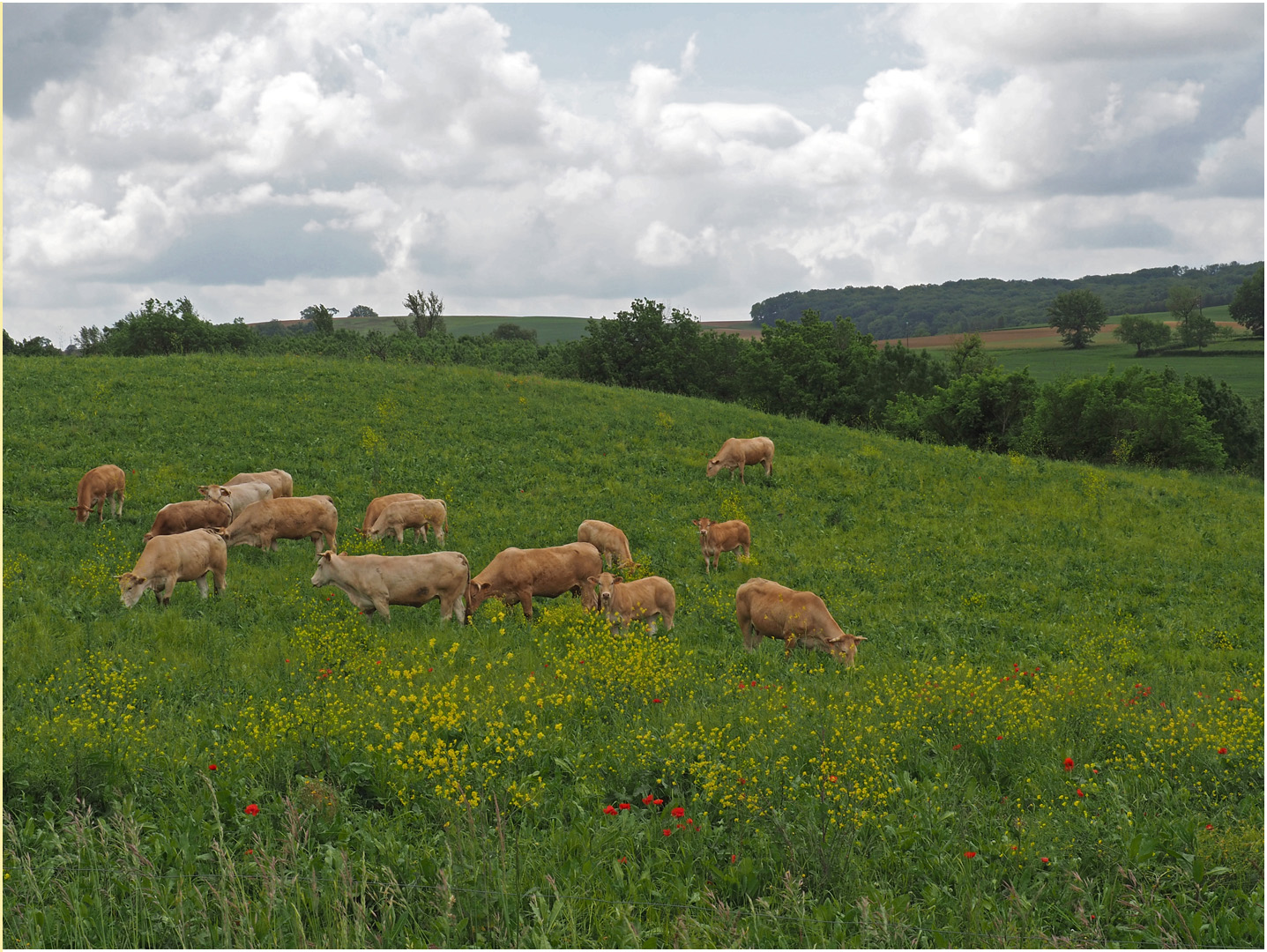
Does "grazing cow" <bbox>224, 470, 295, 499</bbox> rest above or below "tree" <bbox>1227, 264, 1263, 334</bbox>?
below

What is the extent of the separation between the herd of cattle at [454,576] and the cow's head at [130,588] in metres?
0.02

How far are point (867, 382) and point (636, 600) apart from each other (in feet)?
184

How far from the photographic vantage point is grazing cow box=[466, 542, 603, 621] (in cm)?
1595

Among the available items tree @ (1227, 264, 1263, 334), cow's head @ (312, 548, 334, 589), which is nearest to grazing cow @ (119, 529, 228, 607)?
cow's head @ (312, 548, 334, 589)

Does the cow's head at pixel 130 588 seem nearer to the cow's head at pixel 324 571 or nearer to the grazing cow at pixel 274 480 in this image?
the cow's head at pixel 324 571

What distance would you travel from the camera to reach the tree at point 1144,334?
10719cm

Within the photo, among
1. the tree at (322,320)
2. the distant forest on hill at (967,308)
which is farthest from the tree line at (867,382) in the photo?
the distant forest on hill at (967,308)

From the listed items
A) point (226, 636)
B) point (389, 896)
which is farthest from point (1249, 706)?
point (226, 636)

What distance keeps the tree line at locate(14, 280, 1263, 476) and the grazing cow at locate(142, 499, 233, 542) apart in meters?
29.9

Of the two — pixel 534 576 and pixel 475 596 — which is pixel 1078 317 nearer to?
pixel 534 576

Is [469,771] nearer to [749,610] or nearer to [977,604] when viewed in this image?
[749,610]

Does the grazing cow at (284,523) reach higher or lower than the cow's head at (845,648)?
higher

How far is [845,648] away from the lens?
1398 cm

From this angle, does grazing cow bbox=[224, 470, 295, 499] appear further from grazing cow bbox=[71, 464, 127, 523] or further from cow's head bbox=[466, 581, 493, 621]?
cow's head bbox=[466, 581, 493, 621]
